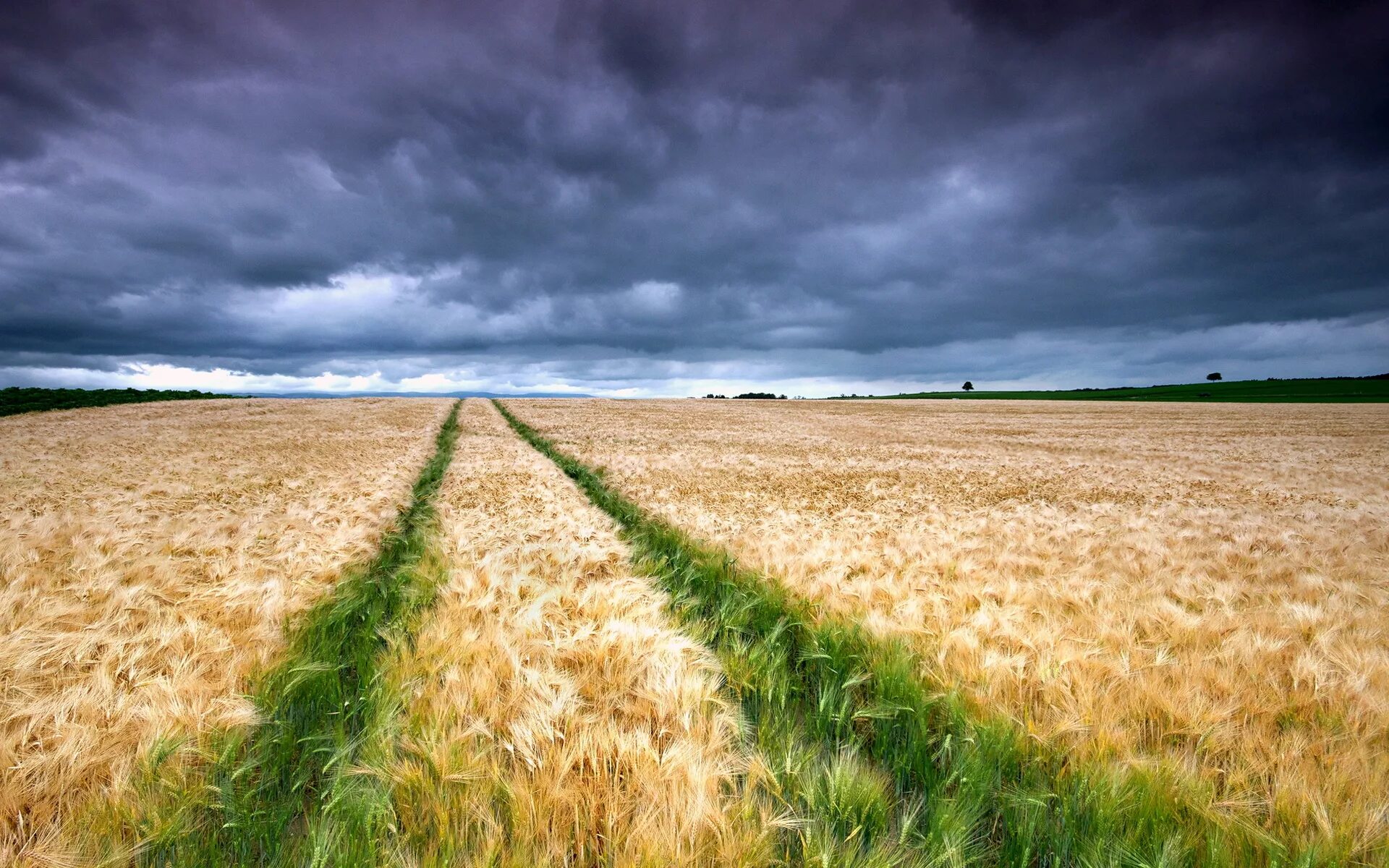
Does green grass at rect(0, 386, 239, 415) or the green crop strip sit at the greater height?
green grass at rect(0, 386, 239, 415)

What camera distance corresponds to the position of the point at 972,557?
17.8ft

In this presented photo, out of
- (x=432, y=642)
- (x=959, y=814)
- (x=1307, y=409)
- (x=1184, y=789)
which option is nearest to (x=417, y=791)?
(x=432, y=642)

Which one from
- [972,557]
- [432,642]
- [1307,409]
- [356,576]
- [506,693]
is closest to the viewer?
[506,693]

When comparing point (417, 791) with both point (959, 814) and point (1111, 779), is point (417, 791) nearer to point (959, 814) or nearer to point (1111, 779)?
point (959, 814)

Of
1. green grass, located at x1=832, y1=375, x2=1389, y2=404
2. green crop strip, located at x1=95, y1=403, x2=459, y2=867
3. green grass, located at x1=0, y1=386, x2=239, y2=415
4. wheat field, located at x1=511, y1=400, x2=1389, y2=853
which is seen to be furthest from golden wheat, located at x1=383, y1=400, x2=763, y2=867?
green grass, located at x1=832, y1=375, x2=1389, y2=404

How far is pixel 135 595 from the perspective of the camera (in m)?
3.76

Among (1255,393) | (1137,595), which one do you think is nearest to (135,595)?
(1137,595)

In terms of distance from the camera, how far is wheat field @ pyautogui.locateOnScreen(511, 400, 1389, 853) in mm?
2432

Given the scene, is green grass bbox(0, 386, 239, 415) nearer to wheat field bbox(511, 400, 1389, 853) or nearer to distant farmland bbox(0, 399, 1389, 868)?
distant farmland bbox(0, 399, 1389, 868)

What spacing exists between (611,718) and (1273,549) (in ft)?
24.4

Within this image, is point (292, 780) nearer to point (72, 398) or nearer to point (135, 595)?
point (135, 595)

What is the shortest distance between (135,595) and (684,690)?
3.93 metres

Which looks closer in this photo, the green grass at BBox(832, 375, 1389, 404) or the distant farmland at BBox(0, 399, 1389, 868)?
the distant farmland at BBox(0, 399, 1389, 868)

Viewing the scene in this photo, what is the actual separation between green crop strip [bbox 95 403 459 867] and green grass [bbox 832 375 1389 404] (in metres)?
98.2
